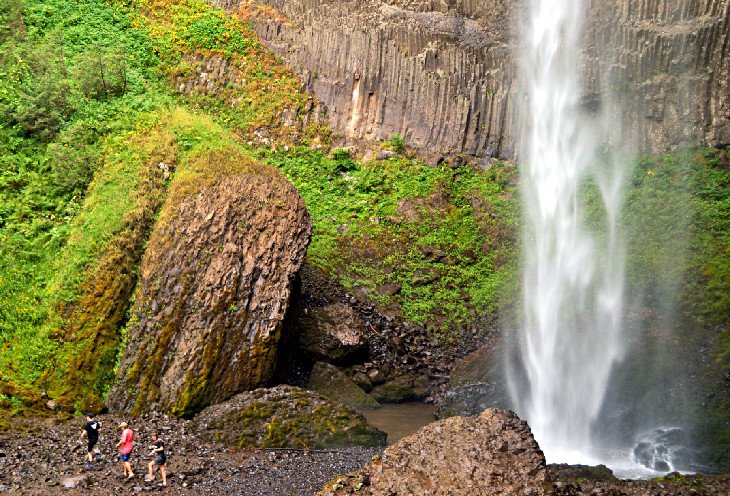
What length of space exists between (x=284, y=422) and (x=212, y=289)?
3.33m

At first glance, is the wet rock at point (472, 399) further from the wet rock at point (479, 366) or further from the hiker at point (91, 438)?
the hiker at point (91, 438)

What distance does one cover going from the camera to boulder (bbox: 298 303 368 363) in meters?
19.1

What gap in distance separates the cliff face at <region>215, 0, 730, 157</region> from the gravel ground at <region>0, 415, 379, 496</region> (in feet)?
49.0

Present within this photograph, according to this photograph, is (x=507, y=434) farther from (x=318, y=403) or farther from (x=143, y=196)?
(x=143, y=196)

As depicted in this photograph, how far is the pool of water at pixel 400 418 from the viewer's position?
1661 cm

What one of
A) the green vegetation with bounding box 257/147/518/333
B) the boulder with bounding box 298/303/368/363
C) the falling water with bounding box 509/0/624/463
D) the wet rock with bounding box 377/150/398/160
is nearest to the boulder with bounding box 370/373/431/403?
the boulder with bounding box 298/303/368/363

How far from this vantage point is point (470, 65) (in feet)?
92.3

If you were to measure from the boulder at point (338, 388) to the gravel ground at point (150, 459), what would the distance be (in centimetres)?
291

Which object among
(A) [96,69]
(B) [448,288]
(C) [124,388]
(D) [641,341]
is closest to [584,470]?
(D) [641,341]

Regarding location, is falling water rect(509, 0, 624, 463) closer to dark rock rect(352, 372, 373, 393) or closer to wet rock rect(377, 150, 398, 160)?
dark rock rect(352, 372, 373, 393)

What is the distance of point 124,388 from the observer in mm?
16000

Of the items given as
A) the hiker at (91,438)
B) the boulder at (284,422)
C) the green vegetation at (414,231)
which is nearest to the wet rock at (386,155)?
the green vegetation at (414,231)

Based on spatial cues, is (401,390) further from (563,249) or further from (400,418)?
(563,249)

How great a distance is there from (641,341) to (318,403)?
26.3ft
